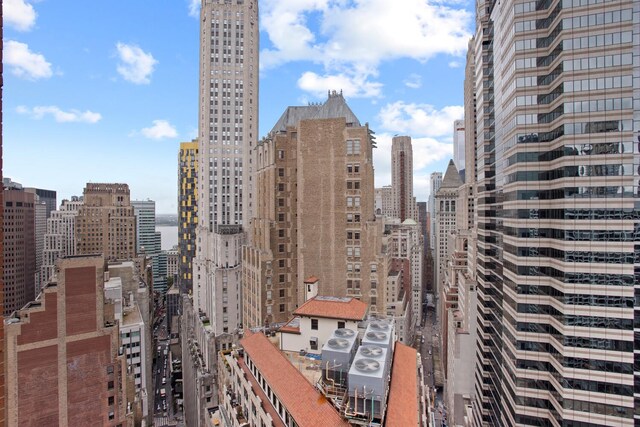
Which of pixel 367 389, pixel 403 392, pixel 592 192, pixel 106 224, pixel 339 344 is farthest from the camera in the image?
pixel 106 224

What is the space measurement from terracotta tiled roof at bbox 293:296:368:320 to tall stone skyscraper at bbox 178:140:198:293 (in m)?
125

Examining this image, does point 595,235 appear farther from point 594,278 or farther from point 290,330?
point 290,330

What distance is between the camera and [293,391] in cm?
3086

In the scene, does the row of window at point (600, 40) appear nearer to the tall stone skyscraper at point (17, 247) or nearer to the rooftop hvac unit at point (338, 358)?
the rooftop hvac unit at point (338, 358)

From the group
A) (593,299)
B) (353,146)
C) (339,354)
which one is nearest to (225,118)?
(353,146)

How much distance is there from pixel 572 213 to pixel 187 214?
15415 centimetres

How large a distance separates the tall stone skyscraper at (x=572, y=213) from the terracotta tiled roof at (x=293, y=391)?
3556 cm

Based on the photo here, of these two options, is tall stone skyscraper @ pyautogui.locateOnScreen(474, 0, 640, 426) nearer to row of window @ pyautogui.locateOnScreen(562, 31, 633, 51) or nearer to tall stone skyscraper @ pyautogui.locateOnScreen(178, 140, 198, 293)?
row of window @ pyautogui.locateOnScreen(562, 31, 633, 51)

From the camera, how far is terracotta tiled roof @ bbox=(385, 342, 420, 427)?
91.1 ft

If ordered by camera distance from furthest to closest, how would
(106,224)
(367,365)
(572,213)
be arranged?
1. (106,224)
2. (572,213)
3. (367,365)

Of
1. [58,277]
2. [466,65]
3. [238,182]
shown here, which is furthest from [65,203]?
[466,65]

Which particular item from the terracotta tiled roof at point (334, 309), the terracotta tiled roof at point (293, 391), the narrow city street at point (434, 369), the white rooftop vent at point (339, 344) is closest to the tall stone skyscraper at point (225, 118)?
the terracotta tiled roof at point (334, 309)

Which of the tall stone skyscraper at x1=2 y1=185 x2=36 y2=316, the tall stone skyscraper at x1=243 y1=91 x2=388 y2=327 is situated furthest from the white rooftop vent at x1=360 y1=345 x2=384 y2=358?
the tall stone skyscraper at x1=2 y1=185 x2=36 y2=316

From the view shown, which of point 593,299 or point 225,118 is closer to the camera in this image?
point 593,299
